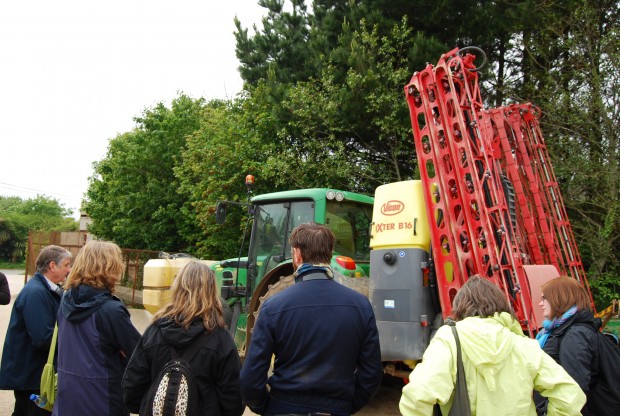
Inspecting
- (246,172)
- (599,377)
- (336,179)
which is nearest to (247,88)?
(246,172)

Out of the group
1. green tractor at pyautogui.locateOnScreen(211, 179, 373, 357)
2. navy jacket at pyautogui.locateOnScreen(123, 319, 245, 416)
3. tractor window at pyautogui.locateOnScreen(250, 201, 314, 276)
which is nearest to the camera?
navy jacket at pyautogui.locateOnScreen(123, 319, 245, 416)

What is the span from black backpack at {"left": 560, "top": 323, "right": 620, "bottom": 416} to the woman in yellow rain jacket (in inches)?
30.2

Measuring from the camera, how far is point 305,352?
2.53 metres

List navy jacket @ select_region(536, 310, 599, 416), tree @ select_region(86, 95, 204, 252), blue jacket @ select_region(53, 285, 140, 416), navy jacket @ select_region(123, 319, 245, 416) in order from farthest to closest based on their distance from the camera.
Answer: tree @ select_region(86, 95, 204, 252), blue jacket @ select_region(53, 285, 140, 416), navy jacket @ select_region(536, 310, 599, 416), navy jacket @ select_region(123, 319, 245, 416)

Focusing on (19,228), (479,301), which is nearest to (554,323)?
(479,301)

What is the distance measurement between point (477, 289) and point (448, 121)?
119 inches

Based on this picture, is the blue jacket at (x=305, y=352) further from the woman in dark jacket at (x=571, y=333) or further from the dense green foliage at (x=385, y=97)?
the dense green foliage at (x=385, y=97)

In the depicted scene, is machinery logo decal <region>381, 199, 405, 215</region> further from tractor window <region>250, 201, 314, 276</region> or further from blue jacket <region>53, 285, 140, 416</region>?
blue jacket <region>53, 285, 140, 416</region>

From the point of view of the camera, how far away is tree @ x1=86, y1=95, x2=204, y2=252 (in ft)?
63.7

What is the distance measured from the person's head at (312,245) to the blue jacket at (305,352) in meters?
0.12

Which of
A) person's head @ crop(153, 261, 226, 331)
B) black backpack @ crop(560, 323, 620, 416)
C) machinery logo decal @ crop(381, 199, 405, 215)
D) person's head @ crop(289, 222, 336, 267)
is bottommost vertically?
black backpack @ crop(560, 323, 620, 416)

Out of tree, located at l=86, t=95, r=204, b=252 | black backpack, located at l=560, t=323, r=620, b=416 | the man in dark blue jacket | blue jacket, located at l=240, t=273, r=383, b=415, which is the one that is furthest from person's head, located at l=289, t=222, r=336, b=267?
tree, located at l=86, t=95, r=204, b=252

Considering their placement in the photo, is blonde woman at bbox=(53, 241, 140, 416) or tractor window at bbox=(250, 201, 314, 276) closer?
blonde woman at bbox=(53, 241, 140, 416)

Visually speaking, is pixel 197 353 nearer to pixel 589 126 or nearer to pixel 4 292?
pixel 4 292
